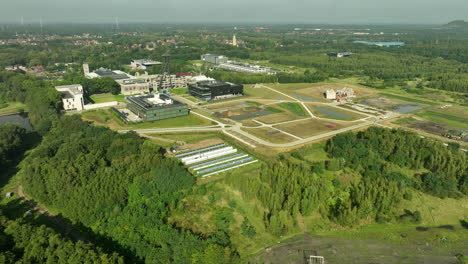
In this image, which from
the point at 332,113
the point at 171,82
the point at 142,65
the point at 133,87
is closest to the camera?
the point at 332,113

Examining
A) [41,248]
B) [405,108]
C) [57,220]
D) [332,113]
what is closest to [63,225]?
[57,220]

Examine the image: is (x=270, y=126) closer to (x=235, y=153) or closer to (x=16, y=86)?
(x=235, y=153)

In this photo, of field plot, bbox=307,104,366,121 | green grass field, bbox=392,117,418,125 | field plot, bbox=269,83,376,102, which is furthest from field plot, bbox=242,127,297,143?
field plot, bbox=269,83,376,102

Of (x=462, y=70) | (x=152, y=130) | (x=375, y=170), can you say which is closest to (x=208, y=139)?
(x=152, y=130)

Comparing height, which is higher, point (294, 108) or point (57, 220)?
point (294, 108)

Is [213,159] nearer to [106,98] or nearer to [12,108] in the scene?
[106,98]

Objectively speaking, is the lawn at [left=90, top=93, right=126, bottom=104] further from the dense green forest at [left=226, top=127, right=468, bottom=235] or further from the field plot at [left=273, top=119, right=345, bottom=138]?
the dense green forest at [left=226, top=127, right=468, bottom=235]
